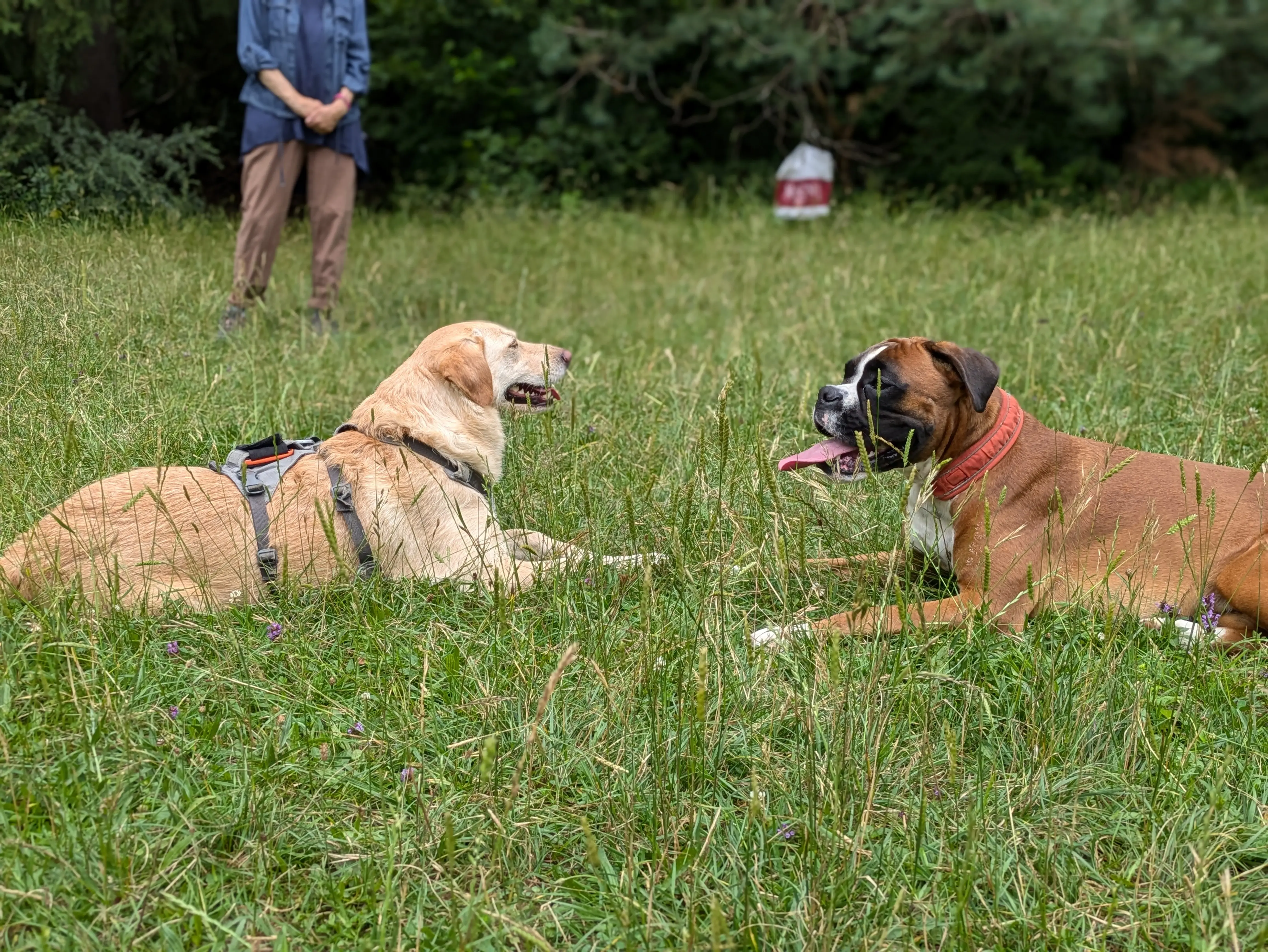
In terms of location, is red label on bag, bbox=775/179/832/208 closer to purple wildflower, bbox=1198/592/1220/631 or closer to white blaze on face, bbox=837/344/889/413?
white blaze on face, bbox=837/344/889/413

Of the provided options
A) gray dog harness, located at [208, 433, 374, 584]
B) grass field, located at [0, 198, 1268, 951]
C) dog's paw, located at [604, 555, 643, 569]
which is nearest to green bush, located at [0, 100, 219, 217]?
grass field, located at [0, 198, 1268, 951]

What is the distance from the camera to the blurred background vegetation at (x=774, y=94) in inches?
489

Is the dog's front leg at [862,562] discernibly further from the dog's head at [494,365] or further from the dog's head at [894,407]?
the dog's head at [494,365]

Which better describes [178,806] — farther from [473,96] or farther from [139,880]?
[473,96]

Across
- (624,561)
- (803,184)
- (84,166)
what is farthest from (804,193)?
(624,561)

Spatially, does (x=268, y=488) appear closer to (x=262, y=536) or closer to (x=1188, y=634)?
(x=262, y=536)

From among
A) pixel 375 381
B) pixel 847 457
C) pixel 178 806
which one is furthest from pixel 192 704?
pixel 375 381

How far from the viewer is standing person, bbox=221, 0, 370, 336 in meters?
7.14

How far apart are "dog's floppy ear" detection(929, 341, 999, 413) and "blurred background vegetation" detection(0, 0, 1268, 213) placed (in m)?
9.11

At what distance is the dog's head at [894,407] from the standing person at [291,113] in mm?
4118

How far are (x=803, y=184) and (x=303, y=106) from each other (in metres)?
6.90

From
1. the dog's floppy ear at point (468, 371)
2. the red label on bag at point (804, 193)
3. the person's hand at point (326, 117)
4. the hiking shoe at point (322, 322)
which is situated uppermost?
the person's hand at point (326, 117)

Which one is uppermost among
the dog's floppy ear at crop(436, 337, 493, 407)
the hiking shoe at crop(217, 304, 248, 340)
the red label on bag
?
the red label on bag

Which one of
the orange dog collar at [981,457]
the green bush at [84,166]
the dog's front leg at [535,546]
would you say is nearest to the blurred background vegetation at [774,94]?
the green bush at [84,166]
